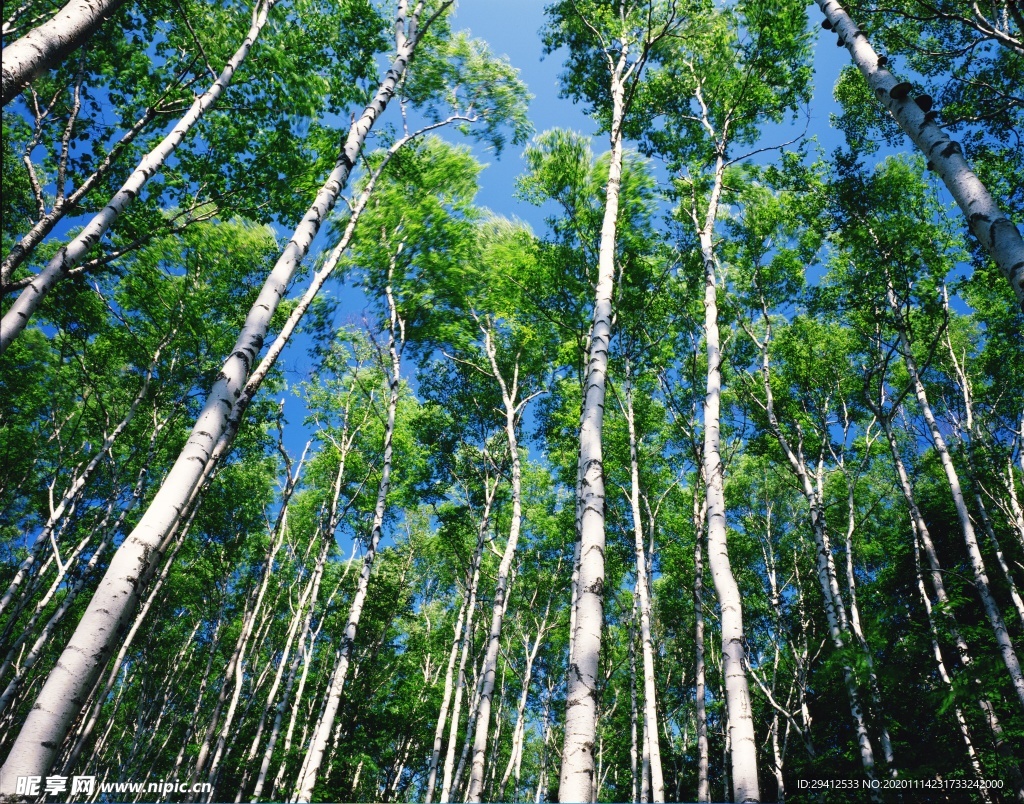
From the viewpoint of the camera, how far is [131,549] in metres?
3.92

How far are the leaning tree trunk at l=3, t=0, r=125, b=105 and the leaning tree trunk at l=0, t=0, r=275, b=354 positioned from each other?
348 cm

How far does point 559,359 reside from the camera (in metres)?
14.1

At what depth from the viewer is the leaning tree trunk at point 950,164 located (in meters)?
3.87

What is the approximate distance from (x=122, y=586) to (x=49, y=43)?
414cm

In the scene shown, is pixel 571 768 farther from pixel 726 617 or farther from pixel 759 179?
pixel 759 179

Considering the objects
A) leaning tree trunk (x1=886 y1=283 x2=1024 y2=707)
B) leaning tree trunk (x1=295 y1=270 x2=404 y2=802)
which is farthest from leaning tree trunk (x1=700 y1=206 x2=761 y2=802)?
leaning tree trunk (x1=295 y1=270 x2=404 y2=802)

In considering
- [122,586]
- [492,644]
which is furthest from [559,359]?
[122,586]

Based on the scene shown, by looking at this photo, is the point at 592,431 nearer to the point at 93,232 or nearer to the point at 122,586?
the point at 122,586

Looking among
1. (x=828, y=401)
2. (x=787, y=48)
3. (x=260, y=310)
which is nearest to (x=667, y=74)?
(x=787, y=48)

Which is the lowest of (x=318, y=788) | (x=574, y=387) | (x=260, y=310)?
(x=318, y=788)

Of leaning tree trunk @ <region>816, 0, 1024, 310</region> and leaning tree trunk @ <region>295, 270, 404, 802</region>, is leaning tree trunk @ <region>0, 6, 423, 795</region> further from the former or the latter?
leaning tree trunk @ <region>816, 0, 1024, 310</region>

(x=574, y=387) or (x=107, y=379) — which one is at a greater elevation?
(x=574, y=387)

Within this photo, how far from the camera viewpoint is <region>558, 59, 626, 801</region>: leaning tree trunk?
4117 mm

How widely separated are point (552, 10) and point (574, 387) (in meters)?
9.55
